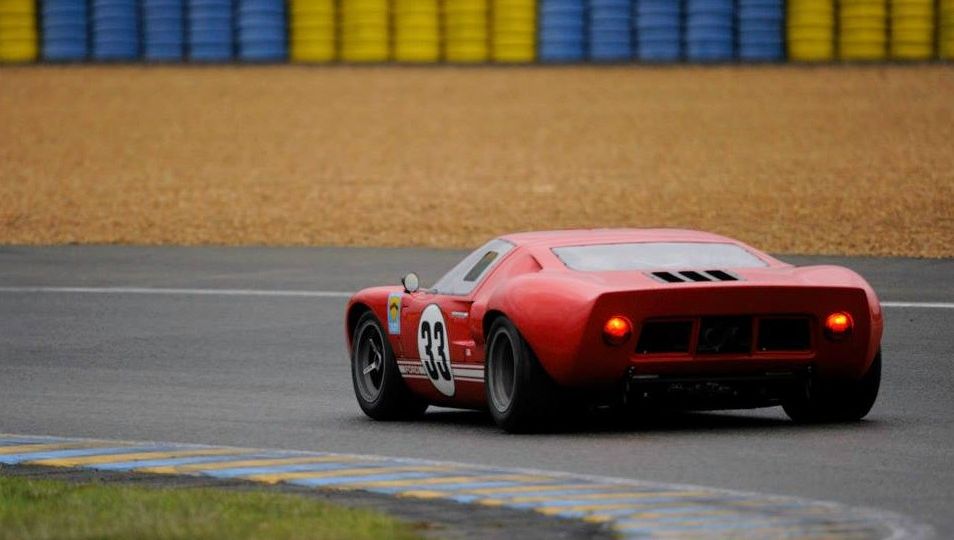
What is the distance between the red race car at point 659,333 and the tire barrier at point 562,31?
23374mm

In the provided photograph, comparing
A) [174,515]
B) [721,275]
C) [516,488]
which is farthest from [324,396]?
[174,515]

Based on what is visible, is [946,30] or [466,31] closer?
[946,30]

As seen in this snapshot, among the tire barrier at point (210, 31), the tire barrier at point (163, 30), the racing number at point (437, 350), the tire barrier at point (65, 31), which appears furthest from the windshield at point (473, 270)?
the tire barrier at point (65, 31)

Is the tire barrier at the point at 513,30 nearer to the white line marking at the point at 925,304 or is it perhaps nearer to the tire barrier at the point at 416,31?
the tire barrier at the point at 416,31

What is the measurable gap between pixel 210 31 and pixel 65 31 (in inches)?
105

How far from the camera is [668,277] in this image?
33.2 feet

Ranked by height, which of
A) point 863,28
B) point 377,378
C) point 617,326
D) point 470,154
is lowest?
point 470,154

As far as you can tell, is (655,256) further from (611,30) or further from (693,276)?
(611,30)

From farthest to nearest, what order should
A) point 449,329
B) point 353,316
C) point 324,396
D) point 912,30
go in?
point 912,30, point 324,396, point 353,316, point 449,329

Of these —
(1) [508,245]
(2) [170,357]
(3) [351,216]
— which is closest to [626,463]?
(1) [508,245]

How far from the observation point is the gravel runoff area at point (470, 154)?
81.8 ft

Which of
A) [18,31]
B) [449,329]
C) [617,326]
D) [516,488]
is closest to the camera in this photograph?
[516,488]

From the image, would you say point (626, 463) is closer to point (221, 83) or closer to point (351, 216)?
point (351, 216)

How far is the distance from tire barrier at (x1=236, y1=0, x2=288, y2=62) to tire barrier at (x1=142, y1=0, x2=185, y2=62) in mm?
985
